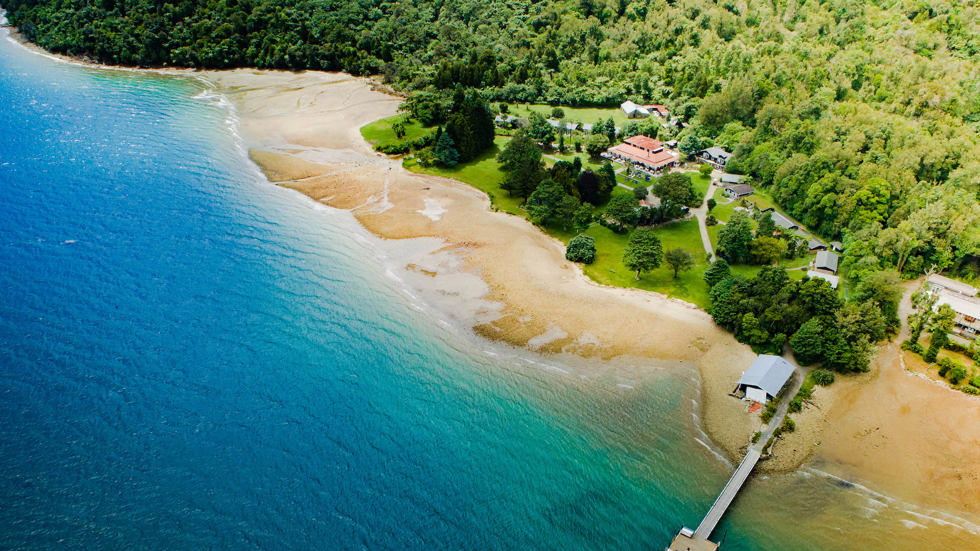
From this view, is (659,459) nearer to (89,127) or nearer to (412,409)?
(412,409)

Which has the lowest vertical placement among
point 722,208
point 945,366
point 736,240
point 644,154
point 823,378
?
point 823,378

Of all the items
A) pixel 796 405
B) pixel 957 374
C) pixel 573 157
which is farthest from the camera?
pixel 573 157

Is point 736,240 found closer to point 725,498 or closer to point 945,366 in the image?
point 945,366

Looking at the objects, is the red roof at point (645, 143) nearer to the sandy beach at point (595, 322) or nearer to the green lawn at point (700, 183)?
the green lawn at point (700, 183)

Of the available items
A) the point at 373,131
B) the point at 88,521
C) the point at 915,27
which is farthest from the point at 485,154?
the point at 915,27

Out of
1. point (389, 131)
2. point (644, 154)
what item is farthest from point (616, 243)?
point (389, 131)

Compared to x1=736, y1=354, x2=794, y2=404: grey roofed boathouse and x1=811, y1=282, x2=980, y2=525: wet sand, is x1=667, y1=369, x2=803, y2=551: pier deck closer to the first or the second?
x1=736, y1=354, x2=794, y2=404: grey roofed boathouse
